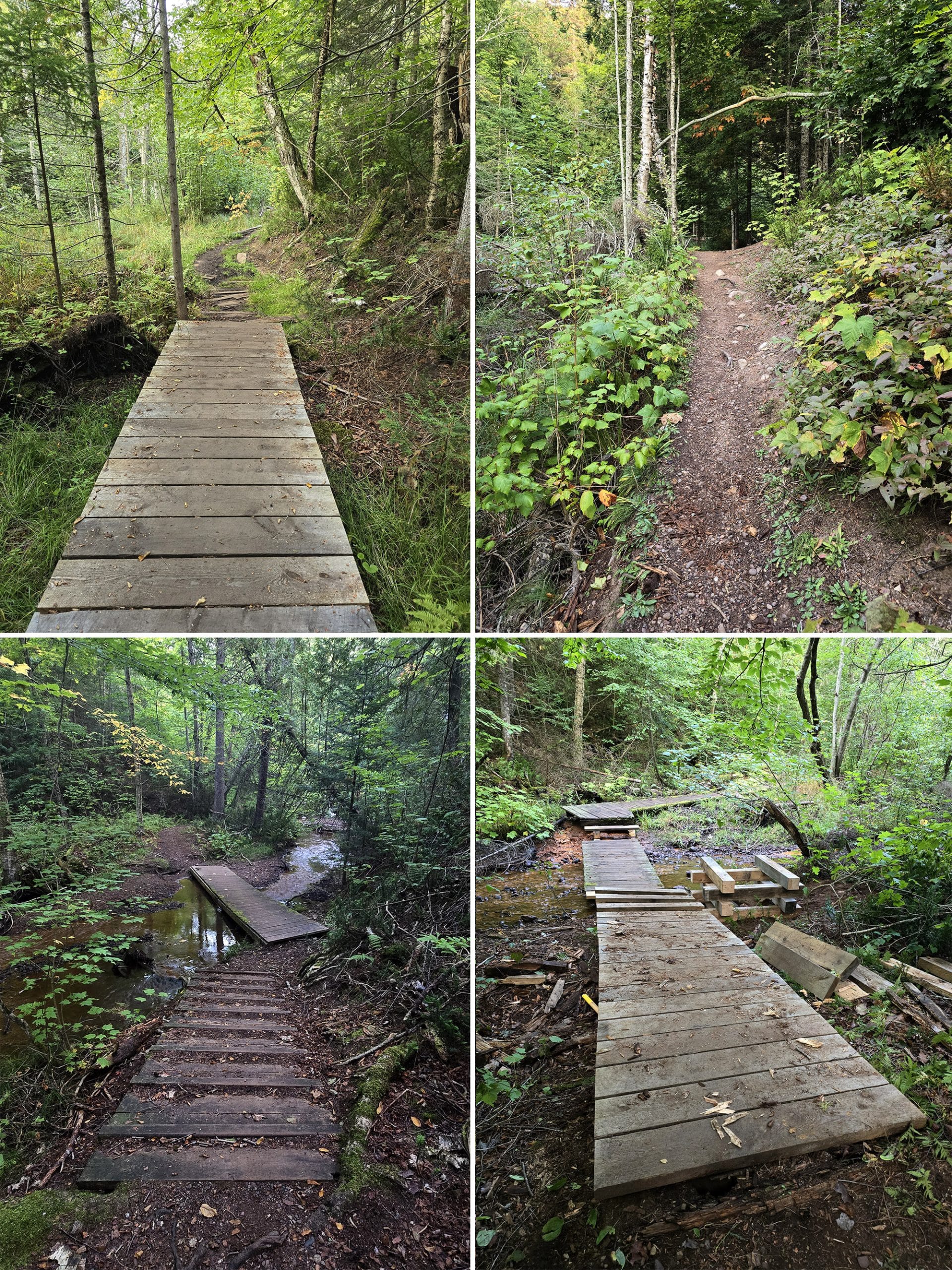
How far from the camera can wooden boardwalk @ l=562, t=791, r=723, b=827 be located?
264 inches

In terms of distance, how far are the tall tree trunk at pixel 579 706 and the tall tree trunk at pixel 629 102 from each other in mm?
4631

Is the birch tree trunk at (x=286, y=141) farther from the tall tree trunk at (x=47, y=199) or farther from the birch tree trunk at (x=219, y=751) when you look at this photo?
the birch tree trunk at (x=219, y=751)

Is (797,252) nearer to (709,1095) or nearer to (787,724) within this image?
(787,724)

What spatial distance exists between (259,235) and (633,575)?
11.0 m

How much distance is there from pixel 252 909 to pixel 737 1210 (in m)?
5.34

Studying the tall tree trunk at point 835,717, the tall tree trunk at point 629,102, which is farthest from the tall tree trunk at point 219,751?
the tall tree trunk at point 629,102

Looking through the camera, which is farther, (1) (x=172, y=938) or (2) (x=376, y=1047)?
(1) (x=172, y=938)

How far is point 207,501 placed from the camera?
346 cm

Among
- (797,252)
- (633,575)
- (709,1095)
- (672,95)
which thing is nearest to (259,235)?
(672,95)

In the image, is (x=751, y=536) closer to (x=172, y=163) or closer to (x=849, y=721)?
(x=849, y=721)

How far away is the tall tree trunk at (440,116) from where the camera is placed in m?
5.86

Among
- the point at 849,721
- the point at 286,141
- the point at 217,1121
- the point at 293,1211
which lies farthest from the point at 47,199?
the point at 849,721

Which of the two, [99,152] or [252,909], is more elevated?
[99,152]

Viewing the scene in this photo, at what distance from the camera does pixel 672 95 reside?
621cm
